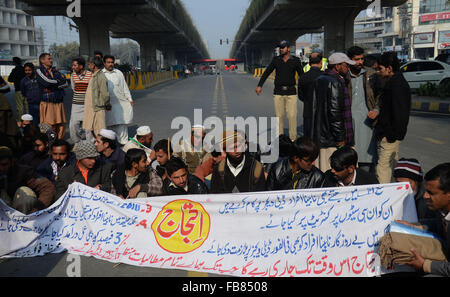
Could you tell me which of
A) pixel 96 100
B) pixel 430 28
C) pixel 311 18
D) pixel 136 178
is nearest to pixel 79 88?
pixel 96 100

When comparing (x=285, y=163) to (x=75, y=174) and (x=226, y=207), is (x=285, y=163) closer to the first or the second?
(x=226, y=207)

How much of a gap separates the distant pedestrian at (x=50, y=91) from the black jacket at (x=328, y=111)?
5.37 m

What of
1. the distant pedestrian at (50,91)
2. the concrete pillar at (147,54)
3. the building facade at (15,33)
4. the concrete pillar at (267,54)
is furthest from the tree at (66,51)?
the distant pedestrian at (50,91)

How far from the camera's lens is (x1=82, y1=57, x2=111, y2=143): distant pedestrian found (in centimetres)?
852

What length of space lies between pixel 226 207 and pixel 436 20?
94130 mm

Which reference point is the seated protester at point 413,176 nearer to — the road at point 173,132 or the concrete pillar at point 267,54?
the road at point 173,132

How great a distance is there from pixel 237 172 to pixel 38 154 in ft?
9.40

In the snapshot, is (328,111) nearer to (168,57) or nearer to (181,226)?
(181,226)

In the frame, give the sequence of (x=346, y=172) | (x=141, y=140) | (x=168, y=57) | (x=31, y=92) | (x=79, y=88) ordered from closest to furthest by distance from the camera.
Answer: (x=346, y=172) < (x=141, y=140) < (x=79, y=88) < (x=31, y=92) < (x=168, y=57)

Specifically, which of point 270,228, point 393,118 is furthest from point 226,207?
point 393,118

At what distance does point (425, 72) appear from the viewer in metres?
22.9

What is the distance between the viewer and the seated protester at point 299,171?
4.68 m

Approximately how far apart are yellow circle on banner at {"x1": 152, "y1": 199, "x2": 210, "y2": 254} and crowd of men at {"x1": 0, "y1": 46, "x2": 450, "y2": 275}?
453 millimetres

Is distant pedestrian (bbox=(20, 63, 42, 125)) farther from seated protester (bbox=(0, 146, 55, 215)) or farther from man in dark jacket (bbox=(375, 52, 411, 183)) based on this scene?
man in dark jacket (bbox=(375, 52, 411, 183))
